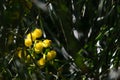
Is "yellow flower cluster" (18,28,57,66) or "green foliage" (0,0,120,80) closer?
"green foliage" (0,0,120,80)

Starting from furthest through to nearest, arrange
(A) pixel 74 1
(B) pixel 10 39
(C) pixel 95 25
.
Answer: (C) pixel 95 25, (A) pixel 74 1, (B) pixel 10 39

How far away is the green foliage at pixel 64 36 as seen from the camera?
83 centimetres

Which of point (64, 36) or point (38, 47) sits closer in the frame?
point (64, 36)

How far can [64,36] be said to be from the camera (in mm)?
915

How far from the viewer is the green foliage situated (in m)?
0.83

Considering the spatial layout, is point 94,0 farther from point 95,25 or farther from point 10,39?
point 10,39

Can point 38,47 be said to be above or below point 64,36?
above

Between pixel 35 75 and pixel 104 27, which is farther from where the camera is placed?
pixel 104 27

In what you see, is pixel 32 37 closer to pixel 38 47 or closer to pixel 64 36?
pixel 38 47

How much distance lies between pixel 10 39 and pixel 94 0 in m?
1.14

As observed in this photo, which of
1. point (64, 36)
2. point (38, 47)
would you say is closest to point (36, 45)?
point (38, 47)

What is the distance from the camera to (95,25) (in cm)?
194

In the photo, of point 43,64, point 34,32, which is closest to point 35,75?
point 43,64

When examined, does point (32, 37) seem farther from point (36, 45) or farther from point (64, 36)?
point (64, 36)
